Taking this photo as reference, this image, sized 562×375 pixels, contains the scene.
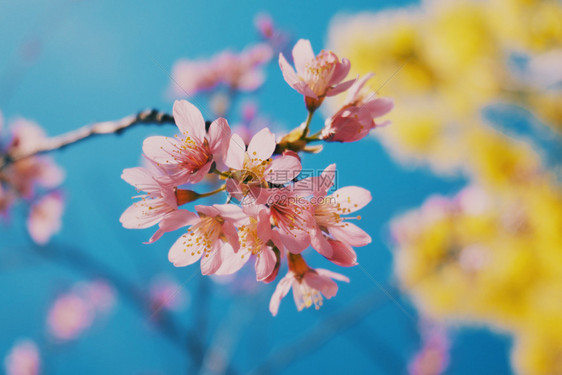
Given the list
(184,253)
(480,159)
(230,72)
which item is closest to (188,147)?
Answer: (184,253)

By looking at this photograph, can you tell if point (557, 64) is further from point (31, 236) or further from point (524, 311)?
point (31, 236)

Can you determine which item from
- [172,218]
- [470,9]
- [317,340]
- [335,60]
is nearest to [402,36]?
[470,9]

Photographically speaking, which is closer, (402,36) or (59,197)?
(59,197)

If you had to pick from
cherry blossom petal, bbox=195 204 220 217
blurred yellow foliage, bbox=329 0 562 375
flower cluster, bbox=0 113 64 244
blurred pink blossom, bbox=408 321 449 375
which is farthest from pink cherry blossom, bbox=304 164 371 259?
blurred pink blossom, bbox=408 321 449 375

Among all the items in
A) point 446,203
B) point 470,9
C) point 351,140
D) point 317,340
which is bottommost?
point 317,340

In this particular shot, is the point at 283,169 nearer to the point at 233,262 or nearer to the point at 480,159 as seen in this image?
the point at 233,262

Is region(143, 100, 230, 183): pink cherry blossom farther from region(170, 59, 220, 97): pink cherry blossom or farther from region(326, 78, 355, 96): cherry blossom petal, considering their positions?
region(170, 59, 220, 97): pink cherry blossom
